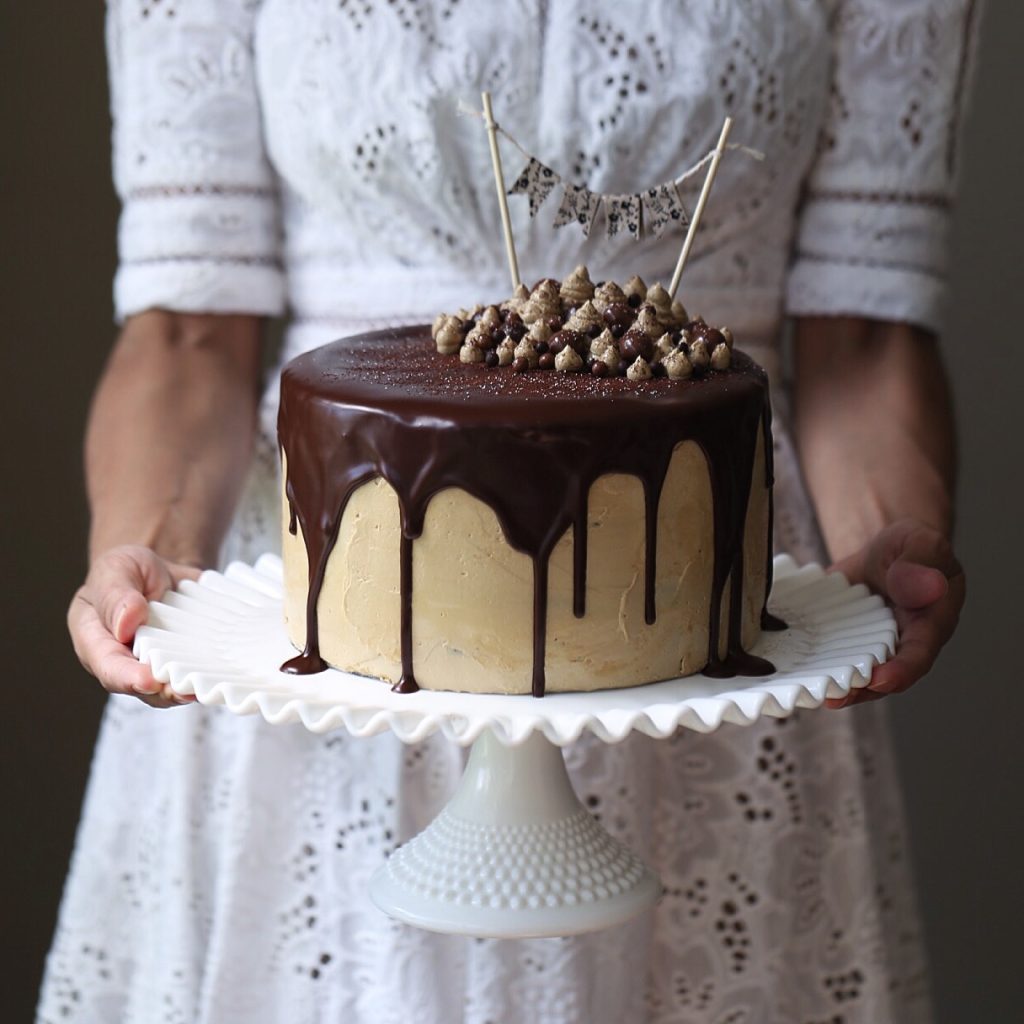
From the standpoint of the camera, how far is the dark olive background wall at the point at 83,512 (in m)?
2.16

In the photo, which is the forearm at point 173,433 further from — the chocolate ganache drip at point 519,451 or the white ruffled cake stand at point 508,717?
the chocolate ganache drip at point 519,451

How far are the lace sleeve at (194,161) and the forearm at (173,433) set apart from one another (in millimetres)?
40

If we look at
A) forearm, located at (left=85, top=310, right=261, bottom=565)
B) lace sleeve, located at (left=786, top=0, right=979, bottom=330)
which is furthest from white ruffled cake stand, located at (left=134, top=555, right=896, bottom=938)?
lace sleeve, located at (left=786, top=0, right=979, bottom=330)

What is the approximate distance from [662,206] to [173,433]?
0.55 m

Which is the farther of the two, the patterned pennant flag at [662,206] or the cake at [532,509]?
the patterned pennant flag at [662,206]

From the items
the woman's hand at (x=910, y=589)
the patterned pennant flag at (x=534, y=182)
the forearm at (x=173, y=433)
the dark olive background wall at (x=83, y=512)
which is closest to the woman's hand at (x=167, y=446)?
the forearm at (x=173, y=433)

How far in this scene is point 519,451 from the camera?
95cm

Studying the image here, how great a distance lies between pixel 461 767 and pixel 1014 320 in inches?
58.5

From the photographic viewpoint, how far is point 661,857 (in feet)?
4.72

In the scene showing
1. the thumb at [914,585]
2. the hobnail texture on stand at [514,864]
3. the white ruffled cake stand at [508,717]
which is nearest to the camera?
the white ruffled cake stand at [508,717]

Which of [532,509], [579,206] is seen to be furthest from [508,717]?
[579,206]

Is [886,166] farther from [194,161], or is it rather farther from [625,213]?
[194,161]

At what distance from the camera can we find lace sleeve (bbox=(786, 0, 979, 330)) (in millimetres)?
1449

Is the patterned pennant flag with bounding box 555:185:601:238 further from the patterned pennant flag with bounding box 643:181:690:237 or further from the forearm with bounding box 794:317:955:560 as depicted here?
the forearm with bounding box 794:317:955:560
